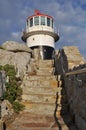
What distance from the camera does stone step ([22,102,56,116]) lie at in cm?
962

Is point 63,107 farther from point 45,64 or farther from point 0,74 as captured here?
point 45,64

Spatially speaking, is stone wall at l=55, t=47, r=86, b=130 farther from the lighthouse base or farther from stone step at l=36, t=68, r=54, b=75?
the lighthouse base

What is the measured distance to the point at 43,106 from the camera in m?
10.0

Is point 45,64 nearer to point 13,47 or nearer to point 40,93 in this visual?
point 13,47

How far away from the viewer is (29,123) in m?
8.43

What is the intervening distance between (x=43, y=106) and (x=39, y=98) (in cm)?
70

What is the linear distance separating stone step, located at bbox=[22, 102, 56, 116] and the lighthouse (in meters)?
11.7

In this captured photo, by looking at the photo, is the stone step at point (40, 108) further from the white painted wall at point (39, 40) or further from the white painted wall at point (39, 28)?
the white painted wall at point (39, 28)

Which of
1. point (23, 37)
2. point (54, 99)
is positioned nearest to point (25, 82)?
point (54, 99)

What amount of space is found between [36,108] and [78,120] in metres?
2.37

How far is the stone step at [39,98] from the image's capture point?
10.5 metres

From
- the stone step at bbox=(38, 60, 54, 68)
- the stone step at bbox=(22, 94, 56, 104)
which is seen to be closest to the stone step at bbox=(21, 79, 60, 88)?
the stone step at bbox=(22, 94, 56, 104)

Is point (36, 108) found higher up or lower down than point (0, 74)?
lower down

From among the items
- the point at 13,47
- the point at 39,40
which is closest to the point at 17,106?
the point at 13,47
